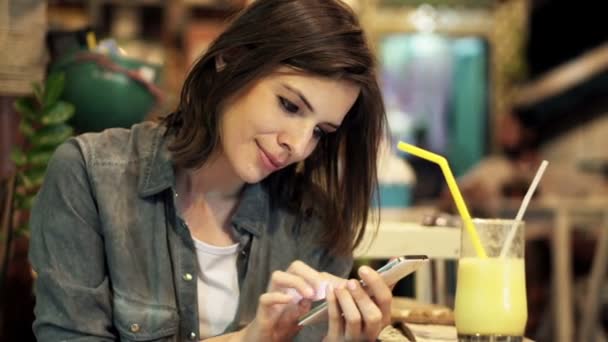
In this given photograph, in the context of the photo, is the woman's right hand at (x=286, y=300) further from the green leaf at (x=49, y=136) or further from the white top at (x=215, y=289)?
the green leaf at (x=49, y=136)

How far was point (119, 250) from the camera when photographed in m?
1.56

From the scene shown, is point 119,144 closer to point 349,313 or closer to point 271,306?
point 271,306

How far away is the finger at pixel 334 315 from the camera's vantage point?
128cm

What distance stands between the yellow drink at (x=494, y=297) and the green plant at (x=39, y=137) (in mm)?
1223

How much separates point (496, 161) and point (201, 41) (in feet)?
7.66

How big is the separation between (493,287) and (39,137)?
1.30 meters

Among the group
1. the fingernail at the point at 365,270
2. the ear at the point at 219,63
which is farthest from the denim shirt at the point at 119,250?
the fingernail at the point at 365,270

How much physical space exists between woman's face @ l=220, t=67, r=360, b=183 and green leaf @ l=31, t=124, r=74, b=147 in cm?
74

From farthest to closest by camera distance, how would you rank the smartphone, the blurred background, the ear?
the blurred background
the ear
the smartphone

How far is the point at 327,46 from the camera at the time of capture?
1.54m

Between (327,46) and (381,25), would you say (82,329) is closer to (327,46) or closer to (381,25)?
(327,46)

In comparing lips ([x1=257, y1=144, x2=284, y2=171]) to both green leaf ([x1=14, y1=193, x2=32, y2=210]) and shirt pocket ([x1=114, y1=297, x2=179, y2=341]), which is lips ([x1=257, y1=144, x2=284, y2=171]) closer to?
shirt pocket ([x1=114, y1=297, x2=179, y2=341])

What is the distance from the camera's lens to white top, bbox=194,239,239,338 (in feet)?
5.51


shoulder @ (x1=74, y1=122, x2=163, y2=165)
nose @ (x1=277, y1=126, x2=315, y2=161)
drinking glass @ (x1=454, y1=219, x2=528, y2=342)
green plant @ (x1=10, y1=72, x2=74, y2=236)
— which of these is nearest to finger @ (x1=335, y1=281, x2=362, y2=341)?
drinking glass @ (x1=454, y1=219, x2=528, y2=342)
